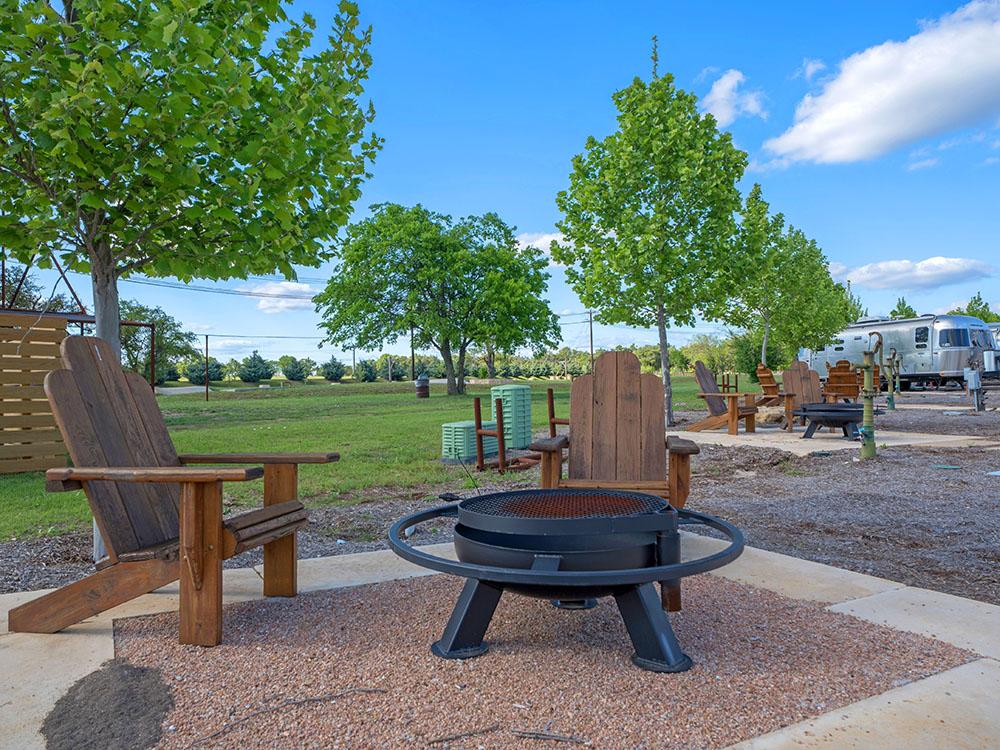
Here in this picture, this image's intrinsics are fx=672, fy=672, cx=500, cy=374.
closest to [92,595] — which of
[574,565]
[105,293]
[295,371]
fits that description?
[574,565]

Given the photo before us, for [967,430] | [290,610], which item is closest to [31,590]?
[290,610]

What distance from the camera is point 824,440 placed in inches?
408

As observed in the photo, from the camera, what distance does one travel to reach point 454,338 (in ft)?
101

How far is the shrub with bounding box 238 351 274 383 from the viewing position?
50625 millimetres

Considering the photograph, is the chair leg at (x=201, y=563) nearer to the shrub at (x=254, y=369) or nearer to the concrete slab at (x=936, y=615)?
the concrete slab at (x=936, y=615)

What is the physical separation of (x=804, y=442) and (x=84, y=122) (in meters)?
9.74

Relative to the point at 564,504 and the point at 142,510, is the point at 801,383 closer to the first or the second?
the point at 564,504

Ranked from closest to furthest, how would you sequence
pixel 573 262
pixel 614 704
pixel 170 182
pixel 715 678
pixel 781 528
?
pixel 614 704 → pixel 715 678 → pixel 170 182 → pixel 781 528 → pixel 573 262

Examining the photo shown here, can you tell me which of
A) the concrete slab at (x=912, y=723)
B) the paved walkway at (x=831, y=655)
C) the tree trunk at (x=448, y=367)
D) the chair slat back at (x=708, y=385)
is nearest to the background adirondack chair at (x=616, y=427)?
the paved walkway at (x=831, y=655)

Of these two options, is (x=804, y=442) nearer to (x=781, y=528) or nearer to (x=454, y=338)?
(x=781, y=528)

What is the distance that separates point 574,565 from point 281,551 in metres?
1.58

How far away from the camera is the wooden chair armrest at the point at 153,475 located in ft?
8.07

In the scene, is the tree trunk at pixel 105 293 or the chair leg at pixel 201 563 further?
the tree trunk at pixel 105 293

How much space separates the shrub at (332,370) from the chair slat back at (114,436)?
5343 cm
